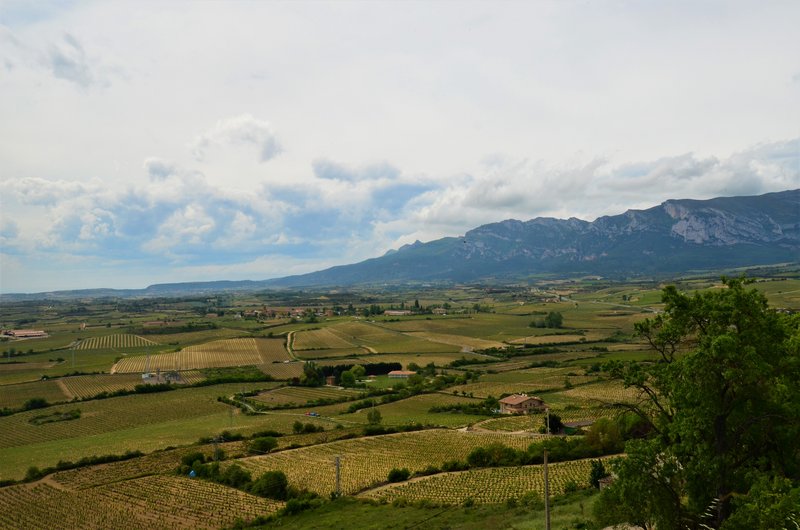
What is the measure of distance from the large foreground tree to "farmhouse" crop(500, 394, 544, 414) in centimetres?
4908

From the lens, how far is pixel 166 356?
117312 mm

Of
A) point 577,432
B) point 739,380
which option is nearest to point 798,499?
point 739,380

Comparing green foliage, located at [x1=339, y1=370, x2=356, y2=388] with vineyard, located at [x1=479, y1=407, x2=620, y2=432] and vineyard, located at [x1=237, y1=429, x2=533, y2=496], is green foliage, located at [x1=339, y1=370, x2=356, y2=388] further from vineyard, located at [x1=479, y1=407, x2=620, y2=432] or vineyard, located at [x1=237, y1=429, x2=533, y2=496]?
vineyard, located at [x1=237, y1=429, x2=533, y2=496]

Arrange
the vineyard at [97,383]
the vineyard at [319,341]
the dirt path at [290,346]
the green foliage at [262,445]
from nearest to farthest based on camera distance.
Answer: the green foliage at [262,445] < the vineyard at [97,383] < the dirt path at [290,346] < the vineyard at [319,341]

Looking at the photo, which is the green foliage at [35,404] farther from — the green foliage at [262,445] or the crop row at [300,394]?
the green foliage at [262,445]

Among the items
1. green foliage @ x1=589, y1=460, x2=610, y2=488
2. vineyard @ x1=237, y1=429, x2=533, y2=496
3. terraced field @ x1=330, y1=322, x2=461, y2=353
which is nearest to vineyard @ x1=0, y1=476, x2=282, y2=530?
vineyard @ x1=237, y1=429, x2=533, y2=496

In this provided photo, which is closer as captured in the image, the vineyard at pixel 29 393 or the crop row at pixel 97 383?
the vineyard at pixel 29 393

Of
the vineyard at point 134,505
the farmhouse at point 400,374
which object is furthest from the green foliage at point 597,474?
the farmhouse at point 400,374

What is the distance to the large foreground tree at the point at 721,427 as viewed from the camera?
15.8 meters

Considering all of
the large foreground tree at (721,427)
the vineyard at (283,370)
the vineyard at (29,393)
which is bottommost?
the vineyard at (283,370)

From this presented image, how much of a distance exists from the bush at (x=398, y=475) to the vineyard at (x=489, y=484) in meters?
1.07

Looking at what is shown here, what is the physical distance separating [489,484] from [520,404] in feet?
97.4

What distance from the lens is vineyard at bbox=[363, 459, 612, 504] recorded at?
33.8 m

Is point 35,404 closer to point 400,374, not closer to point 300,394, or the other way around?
point 300,394
